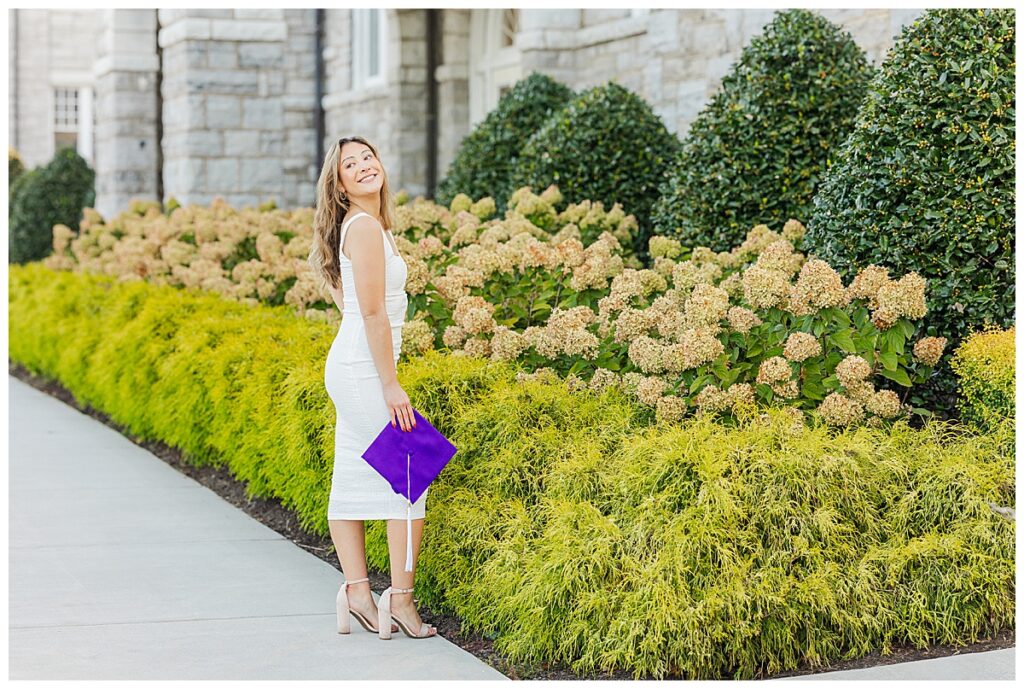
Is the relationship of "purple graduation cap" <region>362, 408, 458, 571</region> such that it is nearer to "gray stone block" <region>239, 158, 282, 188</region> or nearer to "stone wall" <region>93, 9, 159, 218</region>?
"gray stone block" <region>239, 158, 282, 188</region>

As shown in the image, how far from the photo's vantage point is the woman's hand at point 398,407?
185 inches

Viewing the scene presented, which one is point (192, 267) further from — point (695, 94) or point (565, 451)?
point (565, 451)

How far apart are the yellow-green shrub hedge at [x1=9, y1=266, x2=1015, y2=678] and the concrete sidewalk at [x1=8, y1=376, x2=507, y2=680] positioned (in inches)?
13.9

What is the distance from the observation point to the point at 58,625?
4.93 m

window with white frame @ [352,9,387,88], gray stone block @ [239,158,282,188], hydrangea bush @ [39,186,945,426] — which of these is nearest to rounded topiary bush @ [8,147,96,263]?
gray stone block @ [239,158,282,188]

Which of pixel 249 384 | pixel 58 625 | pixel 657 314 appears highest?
pixel 657 314

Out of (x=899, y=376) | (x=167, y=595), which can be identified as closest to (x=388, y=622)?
(x=167, y=595)

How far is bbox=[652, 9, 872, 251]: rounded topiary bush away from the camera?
779 centimetres

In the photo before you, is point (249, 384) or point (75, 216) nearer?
point (249, 384)

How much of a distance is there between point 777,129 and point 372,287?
3.90 metres

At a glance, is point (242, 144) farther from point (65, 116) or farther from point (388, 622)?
point (65, 116)

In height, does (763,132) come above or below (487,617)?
above

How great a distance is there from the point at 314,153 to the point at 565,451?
13.0m

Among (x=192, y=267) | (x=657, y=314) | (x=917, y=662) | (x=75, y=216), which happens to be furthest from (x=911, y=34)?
(x=75, y=216)
